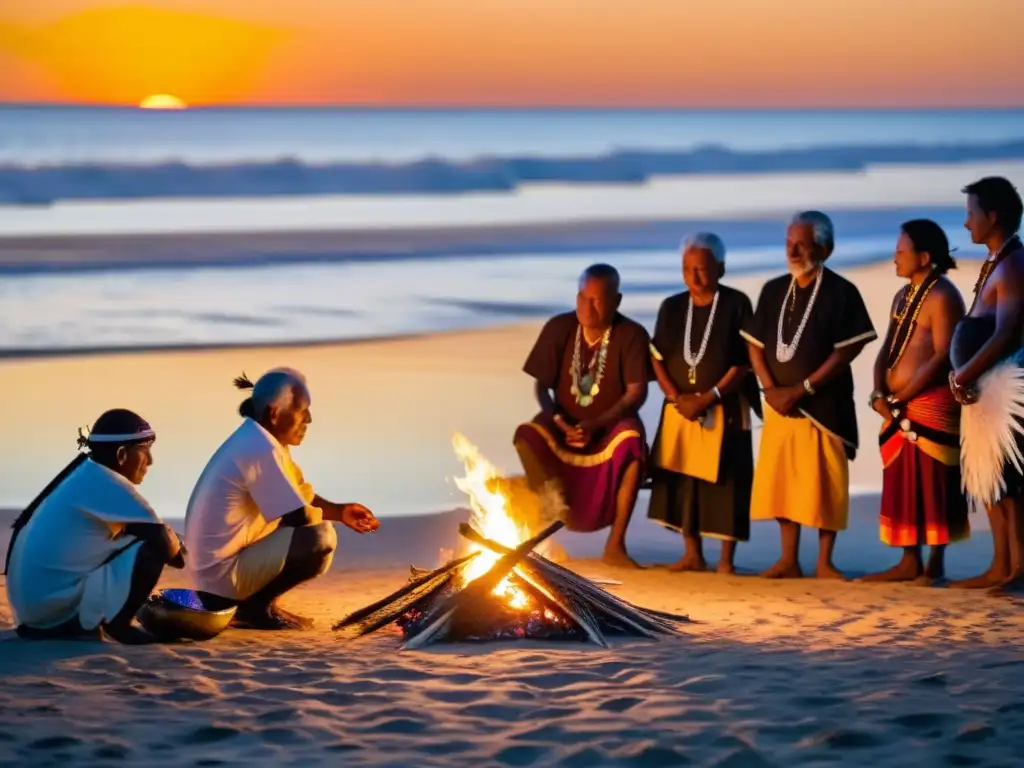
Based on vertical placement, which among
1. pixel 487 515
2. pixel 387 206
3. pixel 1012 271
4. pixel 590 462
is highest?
pixel 387 206

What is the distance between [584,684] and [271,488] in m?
1.54

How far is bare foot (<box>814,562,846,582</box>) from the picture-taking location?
832cm

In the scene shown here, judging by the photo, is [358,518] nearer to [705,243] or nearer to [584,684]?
[584,684]

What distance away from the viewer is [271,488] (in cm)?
686

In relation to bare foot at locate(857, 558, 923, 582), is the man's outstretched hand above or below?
above

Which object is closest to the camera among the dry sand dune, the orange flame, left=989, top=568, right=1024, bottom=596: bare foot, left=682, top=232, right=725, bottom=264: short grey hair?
the dry sand dune

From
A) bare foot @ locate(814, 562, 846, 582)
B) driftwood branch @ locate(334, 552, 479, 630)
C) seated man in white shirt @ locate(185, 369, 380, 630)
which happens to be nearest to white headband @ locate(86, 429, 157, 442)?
seated man in white shirt @ locate(185, 369, 380, 630)

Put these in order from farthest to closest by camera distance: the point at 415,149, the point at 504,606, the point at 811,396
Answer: the point at 415,149 → the point at 811,396 → the point at 504,606

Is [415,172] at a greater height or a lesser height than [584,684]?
greater

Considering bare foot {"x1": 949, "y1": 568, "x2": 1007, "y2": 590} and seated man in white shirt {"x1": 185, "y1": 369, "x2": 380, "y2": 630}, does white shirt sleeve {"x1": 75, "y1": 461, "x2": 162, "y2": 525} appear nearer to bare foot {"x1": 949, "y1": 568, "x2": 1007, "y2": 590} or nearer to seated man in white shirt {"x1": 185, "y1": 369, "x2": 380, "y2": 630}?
seated man in white shirt {"x1": 185, "y1": 369, "x2": 380, "y2": 630}

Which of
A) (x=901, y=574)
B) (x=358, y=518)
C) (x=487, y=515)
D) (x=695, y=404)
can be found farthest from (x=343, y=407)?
(x=358, y=518)

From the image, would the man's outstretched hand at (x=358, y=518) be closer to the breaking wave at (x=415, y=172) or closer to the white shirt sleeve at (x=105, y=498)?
the white shirt sleeve at (x=105, y=498)

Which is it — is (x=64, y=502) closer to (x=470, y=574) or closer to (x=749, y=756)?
(x=470, y=574)

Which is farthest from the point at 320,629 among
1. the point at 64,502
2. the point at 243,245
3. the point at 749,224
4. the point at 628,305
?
the point at 749,224
